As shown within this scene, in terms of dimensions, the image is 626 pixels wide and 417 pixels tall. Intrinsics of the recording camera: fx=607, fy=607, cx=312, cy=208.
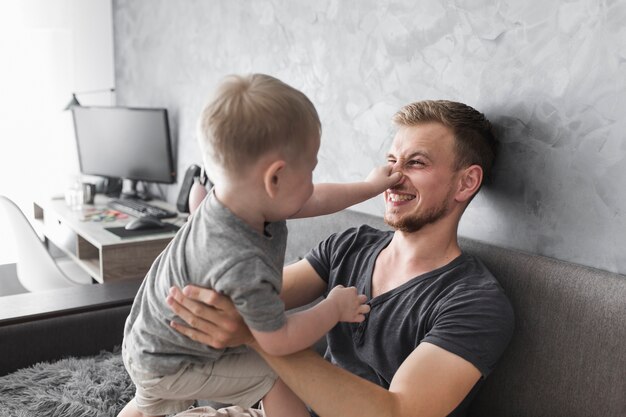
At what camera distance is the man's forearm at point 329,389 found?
126 cm

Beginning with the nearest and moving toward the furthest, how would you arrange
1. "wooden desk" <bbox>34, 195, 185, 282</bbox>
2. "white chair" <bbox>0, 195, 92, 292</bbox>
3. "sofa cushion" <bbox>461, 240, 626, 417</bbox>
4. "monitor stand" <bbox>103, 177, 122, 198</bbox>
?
1. "sofa cushion" <bbox>461, 240, 626, 417</bbox>
2. "wooden desk" <bbox>34, 195, 185, 282</bbox>
3. "white chair" <bbox>0, 195, 92, 292</bbox>
4. "monitor stand" <bbox>103, 177, 122, 198</bbox>

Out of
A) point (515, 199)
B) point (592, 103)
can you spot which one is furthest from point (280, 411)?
point (592, 103)

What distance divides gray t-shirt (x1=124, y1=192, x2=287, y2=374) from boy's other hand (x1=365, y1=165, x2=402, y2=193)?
1.36 feet

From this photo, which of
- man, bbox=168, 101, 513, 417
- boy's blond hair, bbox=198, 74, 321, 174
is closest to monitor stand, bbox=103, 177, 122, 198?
man, bbox=168, 101, 513, 417

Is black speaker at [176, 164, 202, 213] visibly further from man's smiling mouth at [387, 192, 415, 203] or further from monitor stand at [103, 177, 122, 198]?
man's smiling mouth at [387, 192, 415, 203]

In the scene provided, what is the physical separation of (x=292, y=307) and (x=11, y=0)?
3.45 meters

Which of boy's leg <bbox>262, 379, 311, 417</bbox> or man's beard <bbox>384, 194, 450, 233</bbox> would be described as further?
man's beard <bbox>384, 194, 450, 233</bbox>

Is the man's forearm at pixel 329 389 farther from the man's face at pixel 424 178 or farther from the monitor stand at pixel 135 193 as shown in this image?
the monitor stand at pixel 135 193

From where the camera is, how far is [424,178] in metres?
1.55

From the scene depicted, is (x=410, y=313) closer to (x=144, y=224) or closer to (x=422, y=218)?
(x=422, y=218)

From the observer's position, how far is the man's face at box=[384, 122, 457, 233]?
1550 mm

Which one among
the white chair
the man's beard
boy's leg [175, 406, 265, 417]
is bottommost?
the white chair

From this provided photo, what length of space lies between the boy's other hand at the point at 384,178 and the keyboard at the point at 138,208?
2029 millimetres

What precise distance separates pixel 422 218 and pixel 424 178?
0.10 metres
